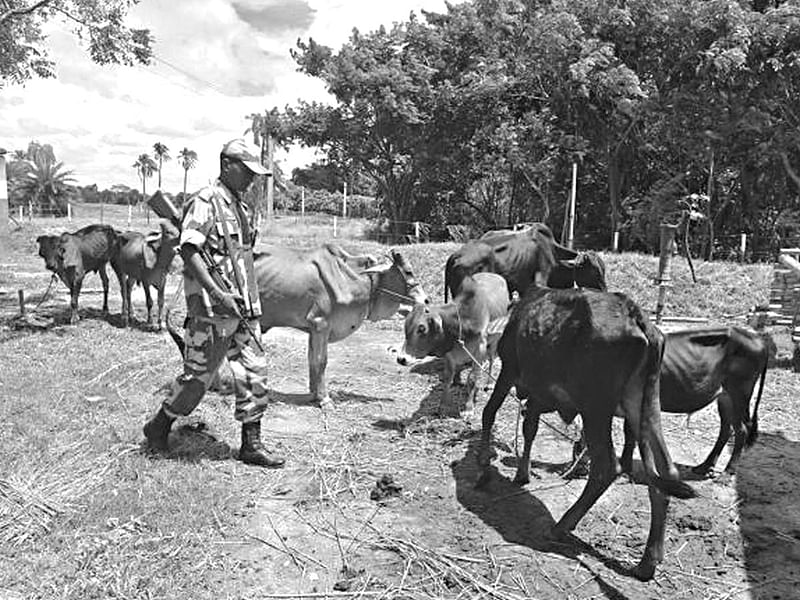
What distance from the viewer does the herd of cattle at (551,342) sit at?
415 cm

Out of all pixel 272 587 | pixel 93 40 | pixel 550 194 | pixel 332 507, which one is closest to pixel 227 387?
pixel 332 507

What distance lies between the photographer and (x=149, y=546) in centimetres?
394

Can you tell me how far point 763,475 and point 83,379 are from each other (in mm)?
6676

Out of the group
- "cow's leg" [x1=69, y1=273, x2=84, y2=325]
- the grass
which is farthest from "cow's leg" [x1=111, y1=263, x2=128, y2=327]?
the grass

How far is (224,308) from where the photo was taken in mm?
5070

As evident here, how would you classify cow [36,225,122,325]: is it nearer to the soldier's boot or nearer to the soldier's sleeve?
the soldier's boot

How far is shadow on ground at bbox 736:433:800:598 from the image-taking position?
13.0 ft

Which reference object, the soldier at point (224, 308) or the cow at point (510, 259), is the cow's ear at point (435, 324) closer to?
the soldier at point (224, 308)

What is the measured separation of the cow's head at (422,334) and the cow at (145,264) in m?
5.66

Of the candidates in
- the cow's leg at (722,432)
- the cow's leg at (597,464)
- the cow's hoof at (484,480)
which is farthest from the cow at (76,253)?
the cow's leg at (722,432)

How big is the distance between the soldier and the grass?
34 cm

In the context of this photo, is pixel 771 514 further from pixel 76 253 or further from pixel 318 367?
pixel 76 253

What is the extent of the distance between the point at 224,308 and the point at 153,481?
1.29 meters

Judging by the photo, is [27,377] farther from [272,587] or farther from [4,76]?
[4,76]
